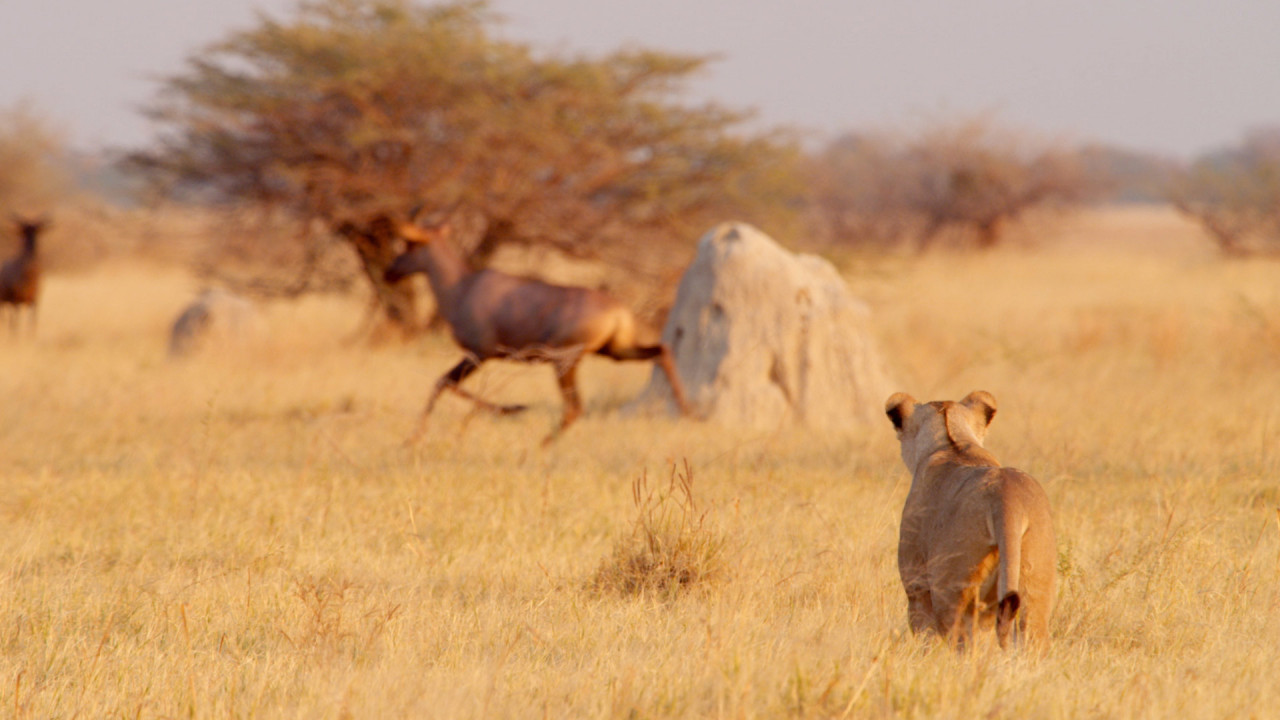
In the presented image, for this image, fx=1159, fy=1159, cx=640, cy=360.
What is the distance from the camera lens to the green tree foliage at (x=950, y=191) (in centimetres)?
3269

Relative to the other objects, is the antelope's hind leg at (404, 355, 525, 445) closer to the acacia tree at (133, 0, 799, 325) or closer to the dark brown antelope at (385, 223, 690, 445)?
the dark brown antelope at (385, 223, 690, 445)

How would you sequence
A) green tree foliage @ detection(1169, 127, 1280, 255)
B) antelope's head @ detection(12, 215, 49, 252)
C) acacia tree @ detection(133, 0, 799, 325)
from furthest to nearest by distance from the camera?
green tree foliage @ detection(1169, 127, 1280, 255)
antelope's head @ detection(12, 215, 49, 252)
acacia tree @ detection(133, 0, 799, 325)

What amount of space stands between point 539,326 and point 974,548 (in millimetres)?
5118

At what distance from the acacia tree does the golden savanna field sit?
3198mm

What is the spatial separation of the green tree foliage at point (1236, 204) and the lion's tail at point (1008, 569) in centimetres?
2400

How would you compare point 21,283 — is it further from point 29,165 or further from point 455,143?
point 29,165

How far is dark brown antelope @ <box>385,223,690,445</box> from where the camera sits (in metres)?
7.76

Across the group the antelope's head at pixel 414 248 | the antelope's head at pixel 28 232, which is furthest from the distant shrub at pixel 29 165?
the antelope's head at pixel 414 248

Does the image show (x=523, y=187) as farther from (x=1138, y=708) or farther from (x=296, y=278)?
(x=1138, y=708)

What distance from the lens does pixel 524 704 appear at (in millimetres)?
3041

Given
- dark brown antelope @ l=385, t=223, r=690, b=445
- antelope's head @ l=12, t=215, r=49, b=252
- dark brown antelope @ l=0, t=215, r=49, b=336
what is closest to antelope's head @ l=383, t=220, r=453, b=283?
dark brown antelope @ l=385, t=223, r=690, b=445

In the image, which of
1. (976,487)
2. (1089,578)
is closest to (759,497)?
(1089,578)

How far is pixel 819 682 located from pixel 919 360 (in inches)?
350

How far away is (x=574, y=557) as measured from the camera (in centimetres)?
479
